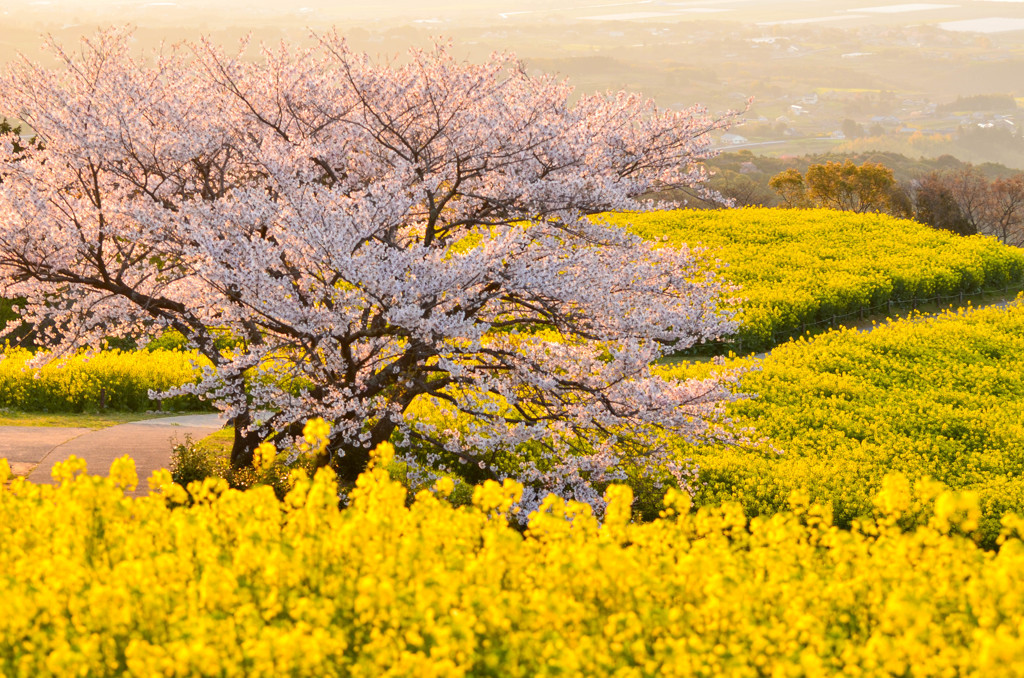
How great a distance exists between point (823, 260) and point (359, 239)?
24205mm

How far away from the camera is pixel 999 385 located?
2002 centimetres

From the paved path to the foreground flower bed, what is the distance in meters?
6.60

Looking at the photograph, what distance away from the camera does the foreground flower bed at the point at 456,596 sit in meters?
5.76

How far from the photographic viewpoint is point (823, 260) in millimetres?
31172

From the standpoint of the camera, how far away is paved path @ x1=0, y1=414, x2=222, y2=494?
1406 centimetres

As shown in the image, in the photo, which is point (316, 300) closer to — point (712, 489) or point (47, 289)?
point (47, 289)

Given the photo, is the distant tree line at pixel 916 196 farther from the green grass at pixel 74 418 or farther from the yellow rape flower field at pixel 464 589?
the yellow rape flower field at pixel 464 589

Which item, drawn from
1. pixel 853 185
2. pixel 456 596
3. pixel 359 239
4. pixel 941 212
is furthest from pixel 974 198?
pixel 456 596

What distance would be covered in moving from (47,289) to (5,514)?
574 centimetres

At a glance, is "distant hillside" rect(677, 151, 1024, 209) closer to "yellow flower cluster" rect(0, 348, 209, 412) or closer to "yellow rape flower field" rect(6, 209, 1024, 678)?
"yellow flower cluster" rect(0, 348, 209, 412)

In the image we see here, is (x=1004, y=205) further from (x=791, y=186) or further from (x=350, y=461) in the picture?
(x=350, y=461)

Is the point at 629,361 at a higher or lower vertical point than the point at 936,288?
higher

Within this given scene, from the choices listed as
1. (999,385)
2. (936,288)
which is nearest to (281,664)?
(999,385)

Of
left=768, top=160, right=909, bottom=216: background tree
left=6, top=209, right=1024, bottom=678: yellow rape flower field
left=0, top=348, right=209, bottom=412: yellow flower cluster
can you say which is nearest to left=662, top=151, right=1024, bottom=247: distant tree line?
left=768, top=160, right=909, bottom=216: background tree
